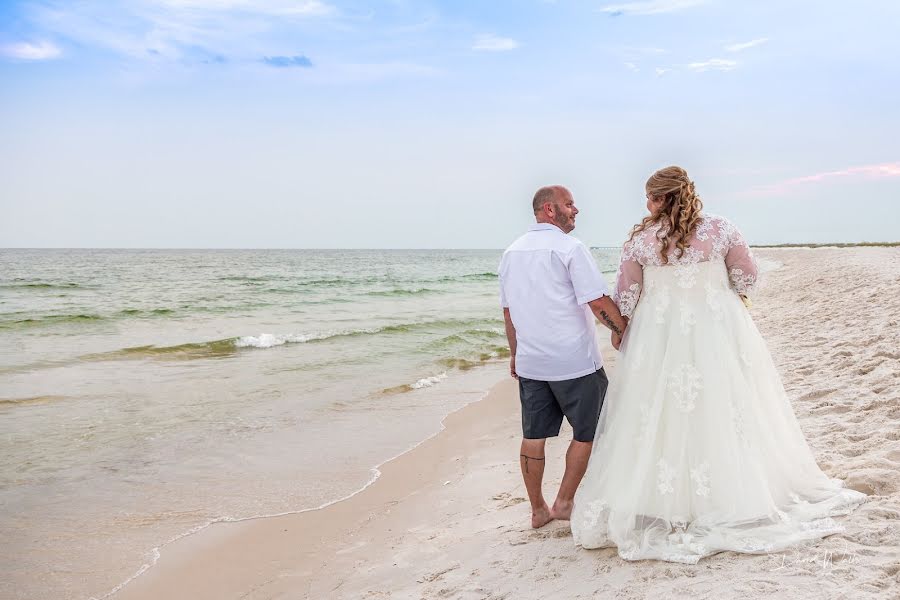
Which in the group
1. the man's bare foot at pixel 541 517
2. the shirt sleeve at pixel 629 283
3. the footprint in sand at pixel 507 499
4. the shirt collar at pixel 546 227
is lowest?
the footprint in sand at pixel 507 499

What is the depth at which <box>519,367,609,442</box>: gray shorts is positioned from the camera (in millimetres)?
3639

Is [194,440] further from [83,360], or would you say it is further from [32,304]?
[32,304]

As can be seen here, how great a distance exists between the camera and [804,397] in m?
5.66

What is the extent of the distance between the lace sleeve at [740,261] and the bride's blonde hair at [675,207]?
228 mm

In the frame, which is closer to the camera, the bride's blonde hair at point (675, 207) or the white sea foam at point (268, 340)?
the bride's blonde hair at point (675, 207)

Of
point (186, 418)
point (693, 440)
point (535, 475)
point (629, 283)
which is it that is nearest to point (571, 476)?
point (535, 475)

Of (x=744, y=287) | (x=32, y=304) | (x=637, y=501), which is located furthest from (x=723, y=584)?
(x=32, y=304)

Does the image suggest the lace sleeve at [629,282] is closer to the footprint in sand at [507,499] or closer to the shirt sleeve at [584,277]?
the shirt sleeve at [584,277]

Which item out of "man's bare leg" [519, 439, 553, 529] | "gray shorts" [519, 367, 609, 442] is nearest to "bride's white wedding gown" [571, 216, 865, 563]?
"gray shorts" [519, 367, 609, 442]

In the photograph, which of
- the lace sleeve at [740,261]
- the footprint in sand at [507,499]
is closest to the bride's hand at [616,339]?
the lace sleeve at [740,261]

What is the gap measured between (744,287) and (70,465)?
20.6 ft

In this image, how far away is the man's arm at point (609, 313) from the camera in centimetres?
351

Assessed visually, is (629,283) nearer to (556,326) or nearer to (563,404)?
(556,326)

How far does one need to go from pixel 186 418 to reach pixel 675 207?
6.84 metres
